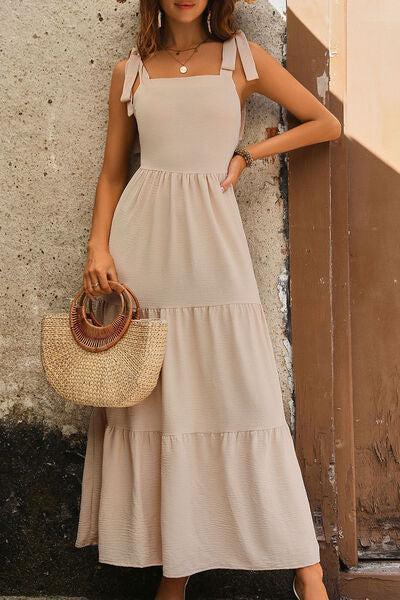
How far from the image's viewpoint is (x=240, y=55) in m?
2.55

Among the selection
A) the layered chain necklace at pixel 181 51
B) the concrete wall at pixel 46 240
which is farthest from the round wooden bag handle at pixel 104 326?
the layered chain necklace at pixel 181 51

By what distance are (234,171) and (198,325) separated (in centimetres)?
53

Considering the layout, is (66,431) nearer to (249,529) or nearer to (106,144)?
(249,529)

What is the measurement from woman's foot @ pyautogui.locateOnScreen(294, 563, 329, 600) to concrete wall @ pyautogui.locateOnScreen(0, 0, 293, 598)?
68cm

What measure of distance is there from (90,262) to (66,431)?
729mm

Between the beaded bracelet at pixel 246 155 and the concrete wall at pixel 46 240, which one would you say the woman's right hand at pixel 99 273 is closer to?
the concrete wall at pixel 46 240

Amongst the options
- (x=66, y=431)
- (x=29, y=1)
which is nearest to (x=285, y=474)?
(x=66, y=431)

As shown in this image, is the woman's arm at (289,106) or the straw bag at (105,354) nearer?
the straw bag at (105,354)

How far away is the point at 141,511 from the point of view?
2475 mm

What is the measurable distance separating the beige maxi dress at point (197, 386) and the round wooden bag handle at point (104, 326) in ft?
0.18

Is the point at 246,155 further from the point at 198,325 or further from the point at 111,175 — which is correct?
the point at 198,325

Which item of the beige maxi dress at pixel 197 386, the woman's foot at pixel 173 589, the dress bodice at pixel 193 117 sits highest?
the dress bodice at pixel 193 117

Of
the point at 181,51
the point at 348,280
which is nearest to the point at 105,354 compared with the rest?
the point at 348,280

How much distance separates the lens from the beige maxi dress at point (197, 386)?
2396 mm
